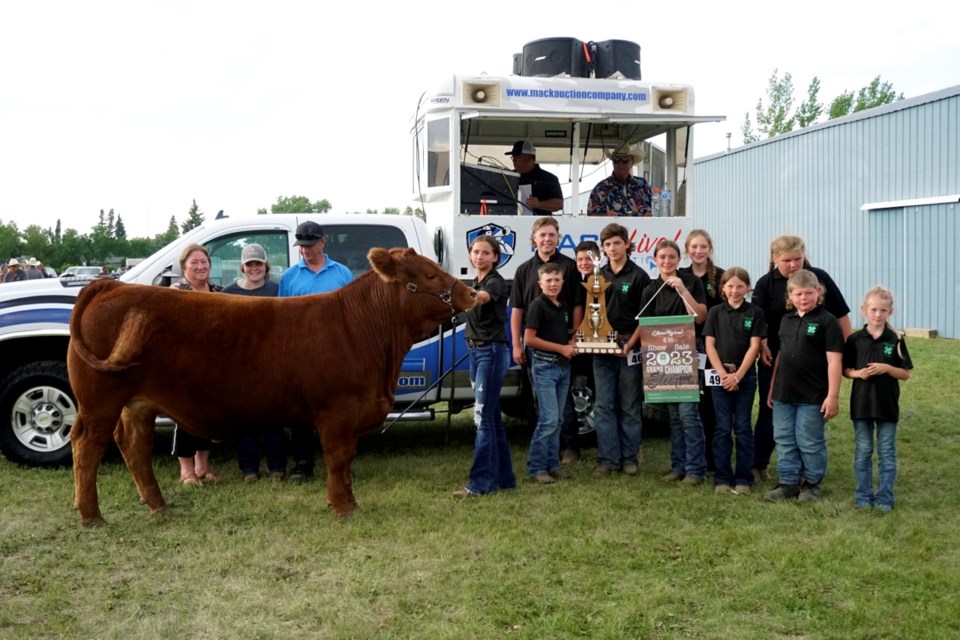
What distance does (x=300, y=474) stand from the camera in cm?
594

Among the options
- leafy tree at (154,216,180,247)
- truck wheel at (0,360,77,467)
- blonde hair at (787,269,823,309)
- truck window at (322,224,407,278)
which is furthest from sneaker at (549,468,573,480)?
leafy tree at (154,216,180,247)

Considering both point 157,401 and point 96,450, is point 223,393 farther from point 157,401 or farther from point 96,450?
point 96,450

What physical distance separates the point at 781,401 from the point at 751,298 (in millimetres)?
874

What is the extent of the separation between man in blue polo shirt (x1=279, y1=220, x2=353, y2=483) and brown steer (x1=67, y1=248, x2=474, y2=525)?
27.9 inches

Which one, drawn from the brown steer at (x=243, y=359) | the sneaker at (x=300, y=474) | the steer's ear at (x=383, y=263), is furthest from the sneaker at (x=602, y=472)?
the steer's ear at (x=383, y=263)

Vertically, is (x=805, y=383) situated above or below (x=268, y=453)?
above

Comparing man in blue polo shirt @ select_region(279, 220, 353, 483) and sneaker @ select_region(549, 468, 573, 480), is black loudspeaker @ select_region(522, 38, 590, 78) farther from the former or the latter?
sneaker @ select_region(549, 468, 573, 480)

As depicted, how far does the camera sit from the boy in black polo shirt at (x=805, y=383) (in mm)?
5125

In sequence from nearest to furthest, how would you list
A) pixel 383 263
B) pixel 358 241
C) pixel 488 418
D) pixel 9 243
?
pixel 383 263, pixel 488 418, pixel 358 241, pixel 9 243

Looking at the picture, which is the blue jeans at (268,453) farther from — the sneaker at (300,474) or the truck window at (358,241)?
the truck window at (358,241)

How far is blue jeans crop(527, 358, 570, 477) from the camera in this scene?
5.79 meters

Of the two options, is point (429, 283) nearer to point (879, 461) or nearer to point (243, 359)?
point (243, 359)

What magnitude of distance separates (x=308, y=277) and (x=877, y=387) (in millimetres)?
3788

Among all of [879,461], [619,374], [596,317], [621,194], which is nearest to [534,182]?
[621,194]
